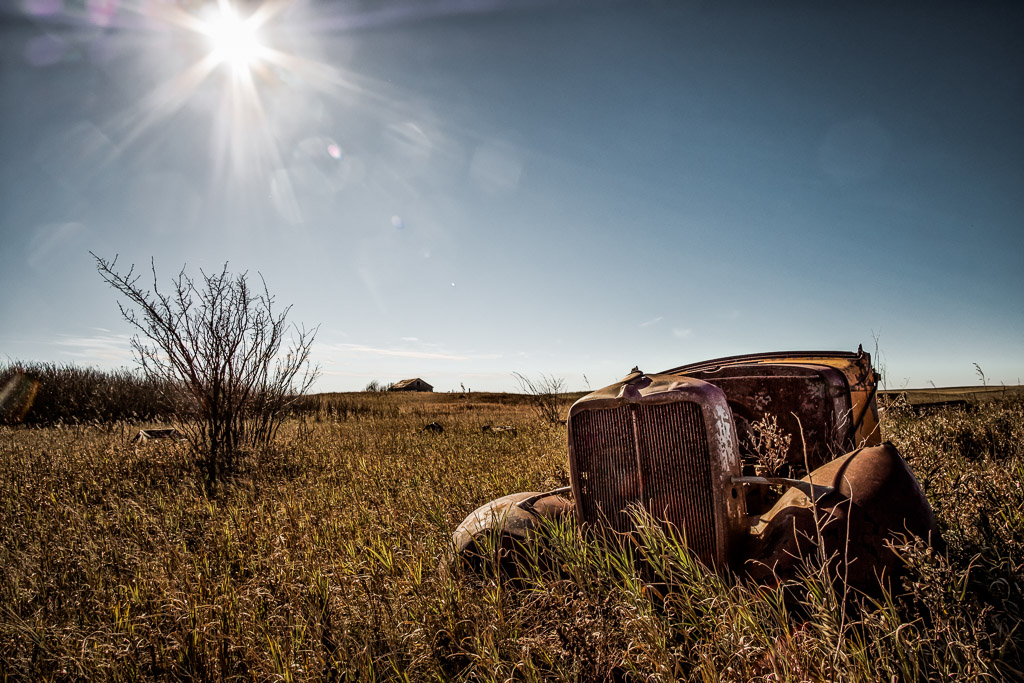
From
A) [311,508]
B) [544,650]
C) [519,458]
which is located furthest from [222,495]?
[544,650]

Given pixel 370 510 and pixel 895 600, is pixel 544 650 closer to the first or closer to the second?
pixel 895 600

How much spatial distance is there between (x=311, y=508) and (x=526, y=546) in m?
2.71

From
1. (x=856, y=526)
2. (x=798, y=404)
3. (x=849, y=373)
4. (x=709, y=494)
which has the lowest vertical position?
(x=856, y=526)

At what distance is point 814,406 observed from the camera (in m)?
3.34

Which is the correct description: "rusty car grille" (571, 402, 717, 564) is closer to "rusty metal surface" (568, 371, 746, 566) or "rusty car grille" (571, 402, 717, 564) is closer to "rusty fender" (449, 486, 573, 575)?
"rusty metal surface" (568, 371, 746, 566)

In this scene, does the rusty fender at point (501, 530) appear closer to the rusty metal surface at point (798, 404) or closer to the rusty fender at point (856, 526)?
the rusty fender at point (856, 526)

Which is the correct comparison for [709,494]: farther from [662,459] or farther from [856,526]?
[856,526]

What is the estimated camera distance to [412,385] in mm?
33906

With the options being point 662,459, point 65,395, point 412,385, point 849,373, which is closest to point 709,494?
point 662,459

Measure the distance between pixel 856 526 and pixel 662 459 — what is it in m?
0.88

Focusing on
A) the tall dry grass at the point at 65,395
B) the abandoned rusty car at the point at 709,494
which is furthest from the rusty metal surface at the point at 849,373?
the tall dry grass at the point at 65,395

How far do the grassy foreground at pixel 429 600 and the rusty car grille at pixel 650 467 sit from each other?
20 cm

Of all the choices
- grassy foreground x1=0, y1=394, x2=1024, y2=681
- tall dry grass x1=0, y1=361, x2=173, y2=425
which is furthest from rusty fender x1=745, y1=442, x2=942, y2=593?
tall dry grass x1=0, y1=361, x2=173, y2=425

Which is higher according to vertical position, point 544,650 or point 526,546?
point 526,546
